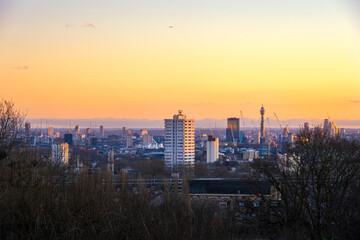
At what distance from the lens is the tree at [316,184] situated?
970 centimetres

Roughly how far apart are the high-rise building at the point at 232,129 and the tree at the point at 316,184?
9254cm

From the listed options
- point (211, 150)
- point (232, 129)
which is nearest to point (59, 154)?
point (211, 150)

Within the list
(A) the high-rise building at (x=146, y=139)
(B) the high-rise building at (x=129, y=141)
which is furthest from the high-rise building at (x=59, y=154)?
(A) the high-rise building at (x=146, y=139)

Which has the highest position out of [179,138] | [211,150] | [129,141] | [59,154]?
[59,154]

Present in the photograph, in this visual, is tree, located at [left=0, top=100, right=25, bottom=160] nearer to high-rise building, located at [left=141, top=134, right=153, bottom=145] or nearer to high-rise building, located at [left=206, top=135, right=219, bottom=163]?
high-rise building, located at [left=206, top=135, right=219, bottom=163]

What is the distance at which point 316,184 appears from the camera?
1077 centimetres

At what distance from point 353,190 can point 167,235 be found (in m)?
6.51

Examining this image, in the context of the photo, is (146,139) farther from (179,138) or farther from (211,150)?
(211,150)

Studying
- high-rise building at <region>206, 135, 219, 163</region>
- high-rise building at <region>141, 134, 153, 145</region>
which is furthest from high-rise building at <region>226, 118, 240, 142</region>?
high-rise building at <region>206, 135, 219, 163</region>

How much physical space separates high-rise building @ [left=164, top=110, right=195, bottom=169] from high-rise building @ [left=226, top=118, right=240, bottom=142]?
43.4m

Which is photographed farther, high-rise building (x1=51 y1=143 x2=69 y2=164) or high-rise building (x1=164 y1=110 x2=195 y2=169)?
high-rise building (x1=164 y1=110 x2=195 y2=169)

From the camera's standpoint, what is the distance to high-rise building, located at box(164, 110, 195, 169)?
59719 millimetres

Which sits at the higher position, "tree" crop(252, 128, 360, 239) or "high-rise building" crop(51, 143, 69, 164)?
"high-rise building" crop(51, 143, 69, 164)

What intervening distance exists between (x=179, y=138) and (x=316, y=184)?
5038 cm
